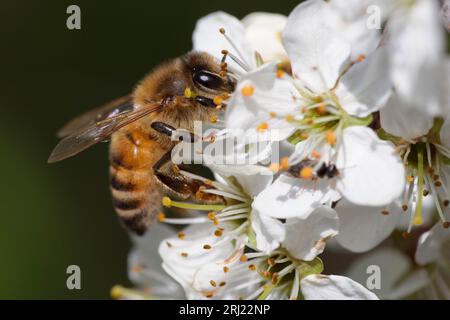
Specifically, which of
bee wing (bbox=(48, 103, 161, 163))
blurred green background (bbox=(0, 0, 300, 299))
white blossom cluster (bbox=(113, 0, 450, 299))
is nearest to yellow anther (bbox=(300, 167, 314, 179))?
white blossom cluster (bbox=(113, 0, 450, 299))

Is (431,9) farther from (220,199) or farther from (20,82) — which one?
(20,82)

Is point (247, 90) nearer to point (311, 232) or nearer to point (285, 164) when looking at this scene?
point (285, 164)

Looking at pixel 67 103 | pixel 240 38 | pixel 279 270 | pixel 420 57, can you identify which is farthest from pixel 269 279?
pixel 67 103

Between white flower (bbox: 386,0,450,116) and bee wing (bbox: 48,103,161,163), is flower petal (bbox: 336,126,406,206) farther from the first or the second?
bee wing (bbox: 48,103,161,163)

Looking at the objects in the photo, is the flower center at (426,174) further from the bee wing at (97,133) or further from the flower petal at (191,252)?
the bee wing at (97,133)
